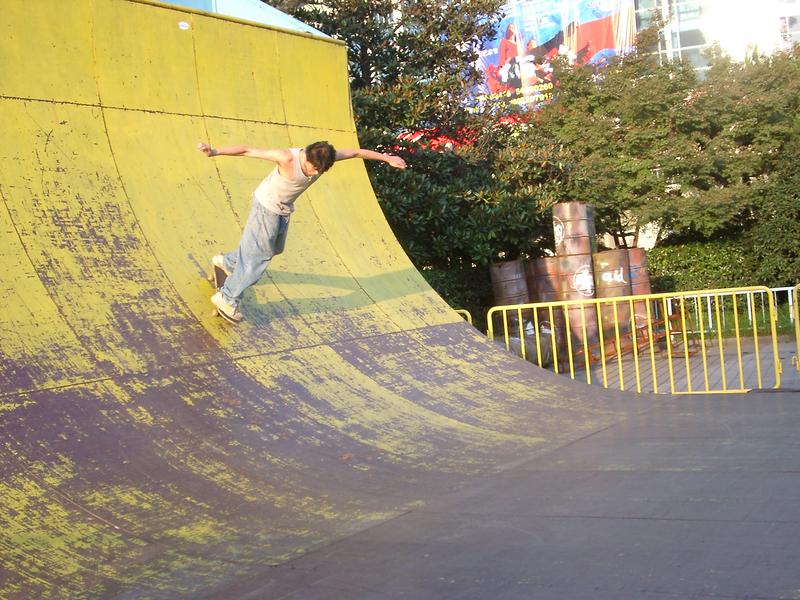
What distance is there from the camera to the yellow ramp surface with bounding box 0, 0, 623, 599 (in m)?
4.11

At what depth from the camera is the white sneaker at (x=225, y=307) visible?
21.0 feet

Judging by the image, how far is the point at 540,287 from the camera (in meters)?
15.4

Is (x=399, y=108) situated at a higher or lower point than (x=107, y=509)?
higher

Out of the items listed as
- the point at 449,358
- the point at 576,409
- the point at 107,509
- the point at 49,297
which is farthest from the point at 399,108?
the point at 107,509

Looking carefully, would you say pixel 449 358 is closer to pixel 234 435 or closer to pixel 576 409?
pixel 576 409

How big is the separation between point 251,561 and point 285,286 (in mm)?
3919

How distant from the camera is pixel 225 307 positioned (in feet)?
21.0

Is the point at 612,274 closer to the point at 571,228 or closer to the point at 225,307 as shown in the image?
the point at 571,228

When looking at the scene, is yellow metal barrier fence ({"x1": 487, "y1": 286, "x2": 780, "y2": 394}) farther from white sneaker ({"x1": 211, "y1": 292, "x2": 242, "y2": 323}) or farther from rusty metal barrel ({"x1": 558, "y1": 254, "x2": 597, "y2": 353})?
white sneaker ({"x1": 211, "y1": 292, "x2": 242, "y2": 323})

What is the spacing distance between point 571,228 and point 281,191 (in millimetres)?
9420

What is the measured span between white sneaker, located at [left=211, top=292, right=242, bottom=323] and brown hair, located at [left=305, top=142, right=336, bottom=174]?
1.21m

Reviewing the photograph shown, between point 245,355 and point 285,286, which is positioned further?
point 285,286

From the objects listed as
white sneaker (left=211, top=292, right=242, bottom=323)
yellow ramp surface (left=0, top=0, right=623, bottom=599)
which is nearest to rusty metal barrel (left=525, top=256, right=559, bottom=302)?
yellow ramp surface (left=0, top=0, right=623, bottom=599)

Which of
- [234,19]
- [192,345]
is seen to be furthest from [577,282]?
[192,345]
